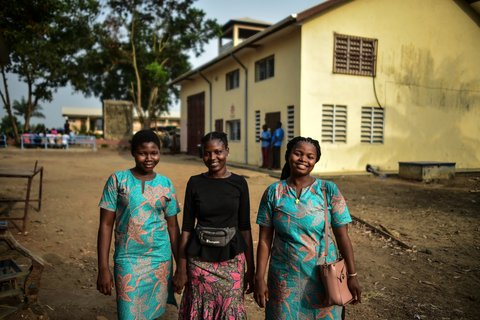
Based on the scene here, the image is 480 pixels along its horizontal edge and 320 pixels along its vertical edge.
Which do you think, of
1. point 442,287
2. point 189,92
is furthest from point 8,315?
point 189,92

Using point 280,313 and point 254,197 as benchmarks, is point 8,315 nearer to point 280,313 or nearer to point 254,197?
point 280,313

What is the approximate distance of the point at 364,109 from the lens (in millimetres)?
12398

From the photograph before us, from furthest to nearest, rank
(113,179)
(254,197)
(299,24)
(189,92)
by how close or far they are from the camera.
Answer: (189,92)
(299,24)
(254,197)
(113,179)

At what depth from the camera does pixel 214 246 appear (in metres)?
2.06

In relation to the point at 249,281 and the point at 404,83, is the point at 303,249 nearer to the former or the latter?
the point at 249,281

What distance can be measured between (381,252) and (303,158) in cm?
323

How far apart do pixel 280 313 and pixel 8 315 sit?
191cm

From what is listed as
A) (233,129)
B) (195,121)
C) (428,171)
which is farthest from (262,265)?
(195,121)

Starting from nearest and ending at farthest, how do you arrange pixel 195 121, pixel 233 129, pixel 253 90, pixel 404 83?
pixel 404 83, pixel 253 90, pixel 233 129, pixel 195 121

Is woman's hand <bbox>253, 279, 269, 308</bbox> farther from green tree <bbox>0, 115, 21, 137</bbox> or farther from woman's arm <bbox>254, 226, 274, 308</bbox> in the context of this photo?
green tree <bbox>0, 115, 21, 137</bbox>

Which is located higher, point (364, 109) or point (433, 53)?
point (433, 53)

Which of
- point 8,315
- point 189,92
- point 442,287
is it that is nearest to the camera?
point 8,315

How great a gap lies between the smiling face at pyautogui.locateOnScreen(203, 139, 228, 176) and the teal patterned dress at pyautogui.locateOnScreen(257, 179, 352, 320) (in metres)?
0.40

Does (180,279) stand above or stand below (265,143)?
below
